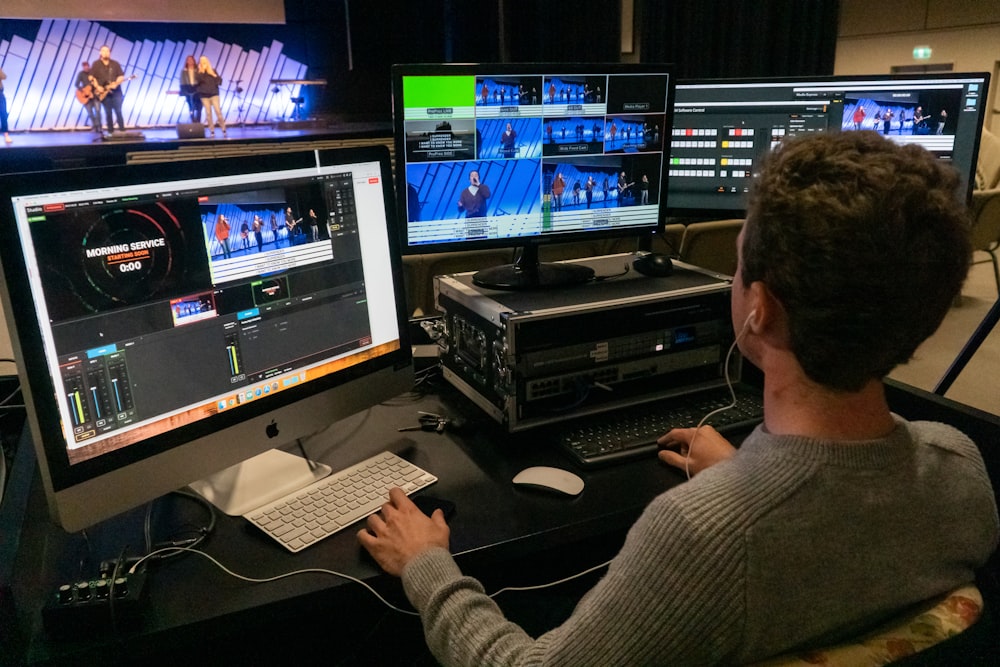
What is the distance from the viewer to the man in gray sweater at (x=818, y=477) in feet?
2.16

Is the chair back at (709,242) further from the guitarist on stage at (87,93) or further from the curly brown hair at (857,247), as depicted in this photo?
the guitarist on stage at (87,93)

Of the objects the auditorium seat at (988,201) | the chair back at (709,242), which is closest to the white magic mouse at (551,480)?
the chair back at (709,242)

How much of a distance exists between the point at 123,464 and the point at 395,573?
370 mm

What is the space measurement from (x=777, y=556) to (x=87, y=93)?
8.86m

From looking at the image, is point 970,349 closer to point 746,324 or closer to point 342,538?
point 746,324

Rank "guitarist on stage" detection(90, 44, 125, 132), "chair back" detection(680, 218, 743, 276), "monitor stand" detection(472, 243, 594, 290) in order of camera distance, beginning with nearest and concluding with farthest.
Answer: "monitor stand" detection(472, 243, 594, 290)
"chair back" detection(680, 218, 743, 276)
"guitarist on stage" detection(90, 44, 125, 132)

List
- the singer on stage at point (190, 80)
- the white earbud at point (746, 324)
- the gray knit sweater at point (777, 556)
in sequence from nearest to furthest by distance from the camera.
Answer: the gray knit sweater at point (777, 556) → the white earbud at point (746, 324) → the singer on stage at point (190, 80)

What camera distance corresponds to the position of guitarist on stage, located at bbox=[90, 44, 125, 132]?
24.9 ft

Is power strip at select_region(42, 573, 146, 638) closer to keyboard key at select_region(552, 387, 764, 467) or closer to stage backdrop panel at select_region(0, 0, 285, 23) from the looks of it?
keyboard key at select_region(552, 387, 764, 467)

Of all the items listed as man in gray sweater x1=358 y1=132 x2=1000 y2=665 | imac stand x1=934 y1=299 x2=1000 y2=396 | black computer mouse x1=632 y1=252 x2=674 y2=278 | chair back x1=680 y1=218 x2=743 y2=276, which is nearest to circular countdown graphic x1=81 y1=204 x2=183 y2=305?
man in gray sweater x1=358 y1=132 x2=1000 y2=665

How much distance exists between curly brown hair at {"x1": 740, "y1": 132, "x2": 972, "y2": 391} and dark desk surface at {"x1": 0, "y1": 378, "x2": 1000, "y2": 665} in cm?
47

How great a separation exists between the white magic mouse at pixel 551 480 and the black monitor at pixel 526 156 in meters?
0.42

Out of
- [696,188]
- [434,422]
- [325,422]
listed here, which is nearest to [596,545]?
[434,422]

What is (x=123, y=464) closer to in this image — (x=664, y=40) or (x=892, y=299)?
(x=892, y=299)
